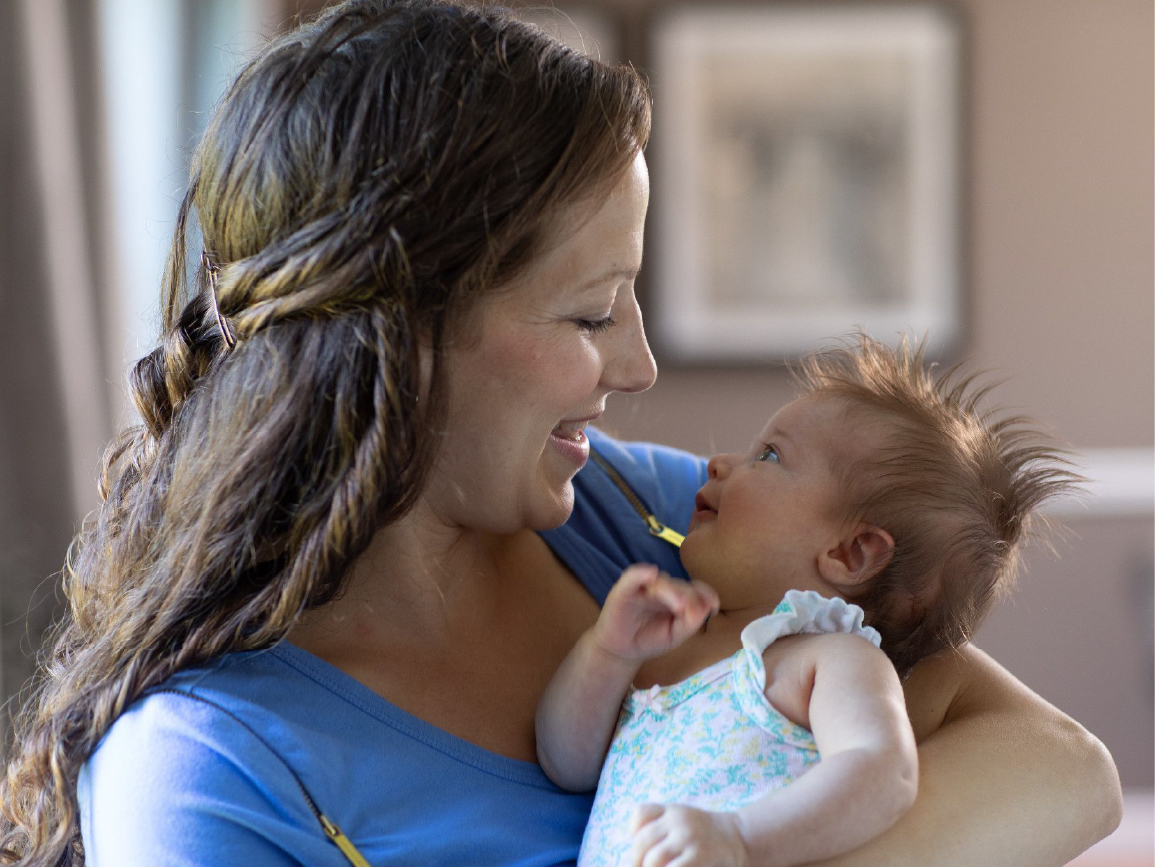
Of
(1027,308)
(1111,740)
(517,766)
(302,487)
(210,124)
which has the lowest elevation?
(1111,740)

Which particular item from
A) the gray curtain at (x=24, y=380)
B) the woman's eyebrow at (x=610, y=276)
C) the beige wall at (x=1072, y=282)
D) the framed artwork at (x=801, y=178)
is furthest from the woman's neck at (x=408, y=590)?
the framed artwork at (x=801, y=178)

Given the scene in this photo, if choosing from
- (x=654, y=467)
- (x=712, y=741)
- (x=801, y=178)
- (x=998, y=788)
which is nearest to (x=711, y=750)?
(x=712, y=741)

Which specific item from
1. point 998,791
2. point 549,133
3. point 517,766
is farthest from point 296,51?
point 998,791

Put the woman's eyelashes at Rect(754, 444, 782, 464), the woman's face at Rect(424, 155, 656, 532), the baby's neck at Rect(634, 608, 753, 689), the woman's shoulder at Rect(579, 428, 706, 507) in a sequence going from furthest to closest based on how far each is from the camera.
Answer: the woman's shoulder at Rect(579, 428, 706, 507) → the woman's eyelashes at Rect(754, 444, 782, 464) → the baby's neck at Rect(634, 608, 753, 689) → the woman's face at Rect(424, 155, 656, 532)

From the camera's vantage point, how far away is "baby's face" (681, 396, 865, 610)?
1.32 metres

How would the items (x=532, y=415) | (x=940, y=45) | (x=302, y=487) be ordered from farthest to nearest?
(x=940, y=45), (x=532, y=415), (x=302, y=487)

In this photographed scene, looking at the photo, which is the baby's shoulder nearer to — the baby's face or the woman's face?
the baby's face

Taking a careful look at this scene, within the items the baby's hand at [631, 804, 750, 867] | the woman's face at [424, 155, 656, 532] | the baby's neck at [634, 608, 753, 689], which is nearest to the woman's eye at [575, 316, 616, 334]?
the woman's face at [424, 155, 656, 532]

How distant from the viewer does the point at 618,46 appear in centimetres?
339

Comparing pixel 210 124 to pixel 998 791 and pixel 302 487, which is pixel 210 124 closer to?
pixel 302 487

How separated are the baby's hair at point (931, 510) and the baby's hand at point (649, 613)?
0.96 feet

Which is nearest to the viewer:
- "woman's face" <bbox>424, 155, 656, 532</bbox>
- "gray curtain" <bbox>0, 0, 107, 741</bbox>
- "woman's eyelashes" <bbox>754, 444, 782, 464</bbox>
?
"woman's face" <bbox>424, 155, 656, 532</bbox>

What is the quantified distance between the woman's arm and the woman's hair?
21.9 inches

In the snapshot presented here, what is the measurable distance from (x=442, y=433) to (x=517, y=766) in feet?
1.11
